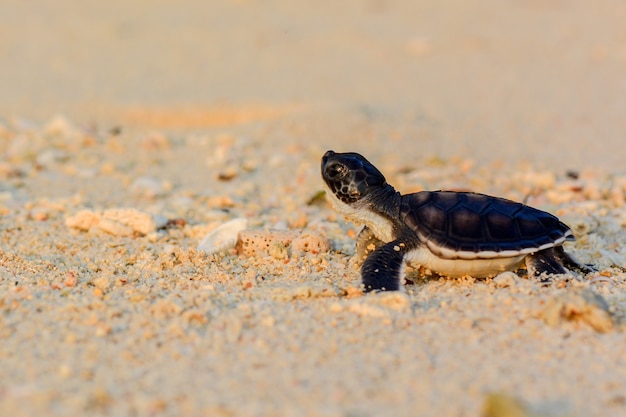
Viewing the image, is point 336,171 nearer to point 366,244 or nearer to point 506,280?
point 366,244

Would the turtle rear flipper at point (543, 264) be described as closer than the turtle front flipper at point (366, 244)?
Yes

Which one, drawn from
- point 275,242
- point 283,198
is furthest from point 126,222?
point 283,198

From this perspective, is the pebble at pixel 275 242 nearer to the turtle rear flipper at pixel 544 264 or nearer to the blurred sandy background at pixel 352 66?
the turtle rear flipper at pixel 544 264

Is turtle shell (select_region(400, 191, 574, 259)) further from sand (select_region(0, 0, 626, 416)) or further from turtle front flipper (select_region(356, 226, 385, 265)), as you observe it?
turtle front flipper (select_region(356, 226, 385, 265))

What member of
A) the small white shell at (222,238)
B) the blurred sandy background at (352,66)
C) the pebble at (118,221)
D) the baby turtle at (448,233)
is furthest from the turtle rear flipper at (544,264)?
the blurred sandy background at (352,66)

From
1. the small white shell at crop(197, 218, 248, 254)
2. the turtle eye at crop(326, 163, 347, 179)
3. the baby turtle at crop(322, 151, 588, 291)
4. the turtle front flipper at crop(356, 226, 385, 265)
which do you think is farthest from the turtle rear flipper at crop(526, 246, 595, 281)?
the small white shell at crop(197, 218, 248, 254)
